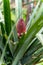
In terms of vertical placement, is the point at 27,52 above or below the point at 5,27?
below

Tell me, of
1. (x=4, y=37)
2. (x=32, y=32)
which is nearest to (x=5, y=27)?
(x=4, y=37)

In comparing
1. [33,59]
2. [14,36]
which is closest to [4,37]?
[14,36]

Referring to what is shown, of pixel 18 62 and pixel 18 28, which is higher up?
pixel 18 28

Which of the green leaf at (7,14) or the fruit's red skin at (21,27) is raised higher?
the green leaf at (7,14)

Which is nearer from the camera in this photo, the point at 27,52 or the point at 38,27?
the point at 38,27

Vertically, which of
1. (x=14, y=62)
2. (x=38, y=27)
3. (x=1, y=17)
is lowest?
(x=14, y=62)

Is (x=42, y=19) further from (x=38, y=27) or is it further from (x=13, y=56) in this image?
(x=13, y=56)

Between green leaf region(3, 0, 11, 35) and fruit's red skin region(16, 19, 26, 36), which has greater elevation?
green leaf region(3, 0, 11, 35)

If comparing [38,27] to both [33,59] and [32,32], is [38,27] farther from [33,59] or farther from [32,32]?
[33,59]

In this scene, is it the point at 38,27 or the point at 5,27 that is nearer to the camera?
the point at 38,27
